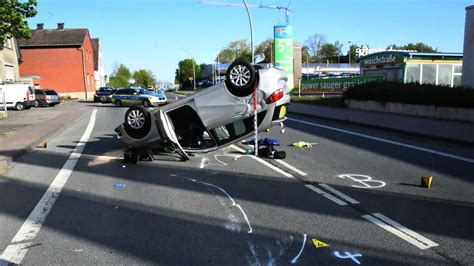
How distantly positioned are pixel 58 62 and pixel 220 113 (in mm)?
59033

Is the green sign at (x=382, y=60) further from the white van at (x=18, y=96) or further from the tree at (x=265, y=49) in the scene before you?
the tree at (x=265, y=49)

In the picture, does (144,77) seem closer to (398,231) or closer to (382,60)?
(382,60)

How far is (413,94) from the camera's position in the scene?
17281mm

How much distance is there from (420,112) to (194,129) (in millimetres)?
10654

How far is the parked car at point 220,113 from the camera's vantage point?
8766mm

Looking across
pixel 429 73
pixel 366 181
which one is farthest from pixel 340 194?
pixel 429 73

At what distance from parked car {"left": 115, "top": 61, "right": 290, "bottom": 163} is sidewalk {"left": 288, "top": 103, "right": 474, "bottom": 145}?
5.61m

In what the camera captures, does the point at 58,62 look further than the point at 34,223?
Yes

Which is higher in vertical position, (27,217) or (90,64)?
(90,64)

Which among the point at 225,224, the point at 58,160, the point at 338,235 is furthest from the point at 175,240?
the point at 58,160

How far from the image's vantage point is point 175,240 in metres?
4.75

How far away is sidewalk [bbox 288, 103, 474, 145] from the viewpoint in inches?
478

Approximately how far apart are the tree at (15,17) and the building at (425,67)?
65.5ft

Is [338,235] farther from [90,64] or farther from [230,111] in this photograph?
[90,64]
